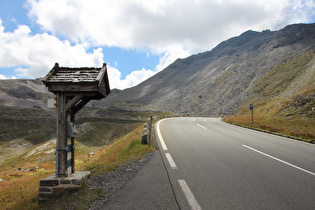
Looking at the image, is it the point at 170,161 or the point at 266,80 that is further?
the point at 266,80

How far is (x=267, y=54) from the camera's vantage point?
8294cm

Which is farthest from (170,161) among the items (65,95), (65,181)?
(65,95)

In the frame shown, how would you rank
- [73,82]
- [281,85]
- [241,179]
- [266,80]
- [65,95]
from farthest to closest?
[266,80] < [281,85] < [65,95] < [73,82] < [241,179]

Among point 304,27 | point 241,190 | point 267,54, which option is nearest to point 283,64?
point 267,54

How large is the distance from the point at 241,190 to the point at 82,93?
4.84 metres

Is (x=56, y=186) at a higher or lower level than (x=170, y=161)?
lower

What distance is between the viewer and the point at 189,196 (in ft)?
13.0

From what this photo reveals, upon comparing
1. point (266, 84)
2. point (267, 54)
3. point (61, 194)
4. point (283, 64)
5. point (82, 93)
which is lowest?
point (61, 194)

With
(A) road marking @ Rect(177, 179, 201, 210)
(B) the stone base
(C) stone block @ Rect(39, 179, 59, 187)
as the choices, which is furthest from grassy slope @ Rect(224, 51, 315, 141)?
(C) stone block @ Rect(39, 179, 59, 187)

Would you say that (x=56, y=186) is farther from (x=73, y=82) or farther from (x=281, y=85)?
(x=281, y=85)

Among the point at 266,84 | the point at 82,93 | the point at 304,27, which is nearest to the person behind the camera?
the point at 82,93

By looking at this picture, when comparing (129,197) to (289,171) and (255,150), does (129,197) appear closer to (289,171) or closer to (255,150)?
(289,171)

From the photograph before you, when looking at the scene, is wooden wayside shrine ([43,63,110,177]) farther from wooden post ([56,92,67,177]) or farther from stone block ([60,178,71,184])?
stone block ([60,178,71,184])

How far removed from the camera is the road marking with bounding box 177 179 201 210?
3.57 metres
